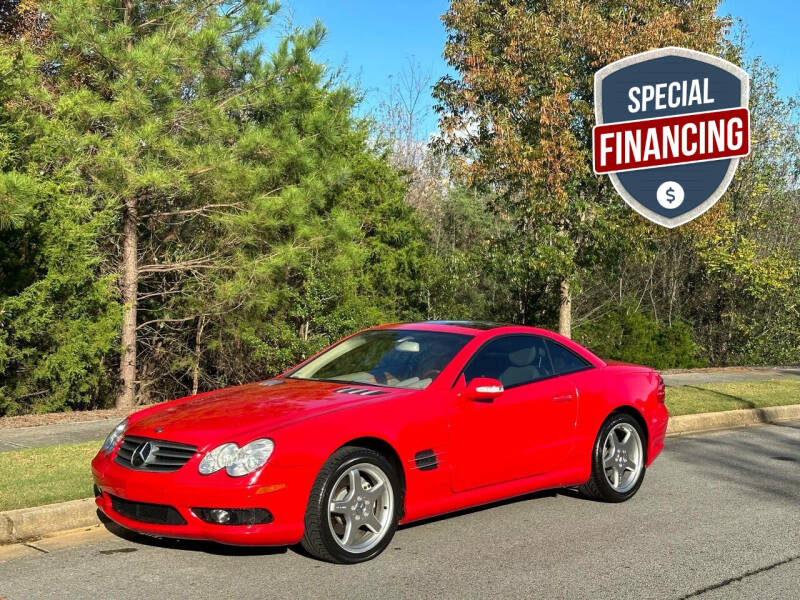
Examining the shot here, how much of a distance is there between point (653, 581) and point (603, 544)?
33.4 inches

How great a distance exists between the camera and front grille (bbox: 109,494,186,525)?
5.25 metres

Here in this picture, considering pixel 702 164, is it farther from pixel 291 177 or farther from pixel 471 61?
pixel 291 177

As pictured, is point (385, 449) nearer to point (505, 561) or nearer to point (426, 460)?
point (426, 460)

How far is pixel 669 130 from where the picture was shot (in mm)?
15633

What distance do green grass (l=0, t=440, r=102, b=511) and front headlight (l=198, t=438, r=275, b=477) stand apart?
1811 mm

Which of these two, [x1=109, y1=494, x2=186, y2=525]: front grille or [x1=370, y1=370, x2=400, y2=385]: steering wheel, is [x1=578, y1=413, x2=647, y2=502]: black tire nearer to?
[x1=370, y1=370, x2=400, y2=385]: steering wheel

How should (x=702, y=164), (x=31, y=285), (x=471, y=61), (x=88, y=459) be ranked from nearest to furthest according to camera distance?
(x=88, y=459), (x=31, y=285), (x=702, y=164), (x=471, y=61)

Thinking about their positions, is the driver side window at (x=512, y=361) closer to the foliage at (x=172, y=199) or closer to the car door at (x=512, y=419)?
the car door at (x=512, y=419)

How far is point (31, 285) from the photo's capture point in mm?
12148

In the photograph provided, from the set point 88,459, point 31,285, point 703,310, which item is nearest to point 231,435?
point 88,459

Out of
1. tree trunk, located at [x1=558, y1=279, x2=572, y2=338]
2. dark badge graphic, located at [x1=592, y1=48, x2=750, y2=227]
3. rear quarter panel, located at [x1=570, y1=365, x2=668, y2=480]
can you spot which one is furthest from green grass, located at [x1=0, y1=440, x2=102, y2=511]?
tree trunk, located at [x1=558, y1=279, x2=572, y2=338]

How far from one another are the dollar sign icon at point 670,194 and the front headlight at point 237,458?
45.9 feet

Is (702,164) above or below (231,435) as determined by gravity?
above

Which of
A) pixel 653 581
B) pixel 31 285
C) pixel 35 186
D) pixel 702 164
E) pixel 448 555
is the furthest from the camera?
pixel 702 164
